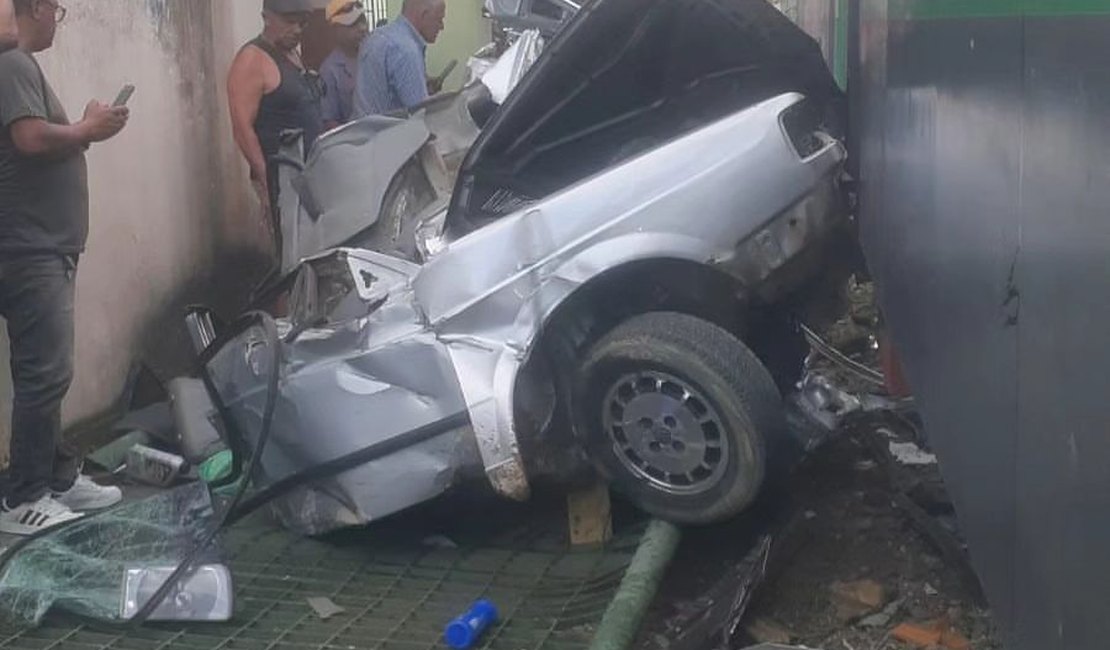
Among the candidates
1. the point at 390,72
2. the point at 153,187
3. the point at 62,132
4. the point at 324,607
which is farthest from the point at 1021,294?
the point at 390,72

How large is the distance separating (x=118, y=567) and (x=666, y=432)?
1812 millimetres

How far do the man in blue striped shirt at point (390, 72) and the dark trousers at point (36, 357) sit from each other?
333 cm

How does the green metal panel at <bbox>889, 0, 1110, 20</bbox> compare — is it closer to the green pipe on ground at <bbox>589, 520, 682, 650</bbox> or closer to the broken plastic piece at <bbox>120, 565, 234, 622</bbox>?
the green pipe on ground at <bbox>589, 520, 682, 650</bbox>

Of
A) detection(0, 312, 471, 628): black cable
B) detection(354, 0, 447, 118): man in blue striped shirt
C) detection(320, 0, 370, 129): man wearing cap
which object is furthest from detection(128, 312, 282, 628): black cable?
detection(320, 0, 370, 129): man wearing cap

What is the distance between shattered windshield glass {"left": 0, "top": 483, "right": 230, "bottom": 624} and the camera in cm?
475

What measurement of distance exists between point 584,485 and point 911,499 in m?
1.13

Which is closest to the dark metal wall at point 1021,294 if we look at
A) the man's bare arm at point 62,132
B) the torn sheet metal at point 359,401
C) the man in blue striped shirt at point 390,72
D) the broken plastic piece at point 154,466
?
the torn sheet metal at point 359,401

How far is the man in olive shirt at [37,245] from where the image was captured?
5.37 metres

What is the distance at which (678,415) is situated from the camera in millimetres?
4910

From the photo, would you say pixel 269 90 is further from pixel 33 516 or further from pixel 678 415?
pixel 678 415

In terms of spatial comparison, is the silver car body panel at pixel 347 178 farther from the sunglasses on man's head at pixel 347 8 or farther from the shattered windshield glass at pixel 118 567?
the sunglasses on man's head at pixel 347 8

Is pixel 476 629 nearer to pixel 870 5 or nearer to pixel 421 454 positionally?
pixel 421 454

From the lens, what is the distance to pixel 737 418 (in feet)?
15.8

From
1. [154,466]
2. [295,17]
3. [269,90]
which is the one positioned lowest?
[154,466]
